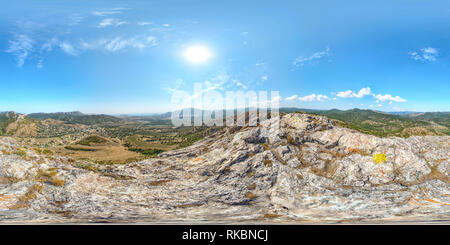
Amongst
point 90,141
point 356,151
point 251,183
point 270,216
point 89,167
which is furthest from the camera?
point 90,141

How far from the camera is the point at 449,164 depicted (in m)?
19.6

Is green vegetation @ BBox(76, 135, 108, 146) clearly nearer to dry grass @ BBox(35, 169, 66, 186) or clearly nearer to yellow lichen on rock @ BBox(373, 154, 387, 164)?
dry grass @ BBox(35, 169, 66, 186)

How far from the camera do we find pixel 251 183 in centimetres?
1938

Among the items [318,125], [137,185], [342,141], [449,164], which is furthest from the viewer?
[318,125]

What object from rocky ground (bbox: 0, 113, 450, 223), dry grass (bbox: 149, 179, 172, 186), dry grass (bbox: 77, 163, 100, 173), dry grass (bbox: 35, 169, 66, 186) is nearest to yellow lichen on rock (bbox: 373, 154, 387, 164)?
rocky ground (bbox: 0, 113, 450, 223)

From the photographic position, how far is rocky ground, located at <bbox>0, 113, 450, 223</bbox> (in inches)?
Result: 579

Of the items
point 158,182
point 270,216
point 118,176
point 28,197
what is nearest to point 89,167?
point 118,176

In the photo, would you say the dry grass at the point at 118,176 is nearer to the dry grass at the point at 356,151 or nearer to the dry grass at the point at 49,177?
the dry grass at the point at 49,177

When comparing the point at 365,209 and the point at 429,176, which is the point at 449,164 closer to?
the point at 429,176

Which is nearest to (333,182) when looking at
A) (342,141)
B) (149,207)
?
(342,141)

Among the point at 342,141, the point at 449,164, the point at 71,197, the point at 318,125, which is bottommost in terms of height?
the point at 71,197

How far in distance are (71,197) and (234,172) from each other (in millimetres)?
13722

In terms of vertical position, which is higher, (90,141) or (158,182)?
(158,182)

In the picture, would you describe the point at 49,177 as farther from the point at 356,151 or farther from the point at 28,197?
the point at 356,151
